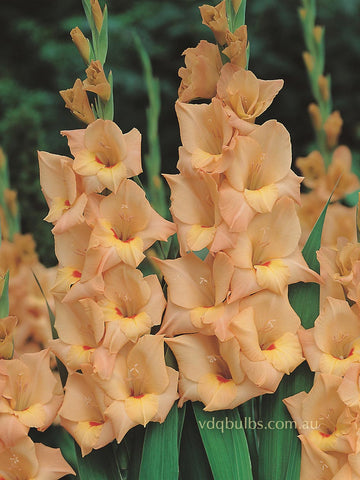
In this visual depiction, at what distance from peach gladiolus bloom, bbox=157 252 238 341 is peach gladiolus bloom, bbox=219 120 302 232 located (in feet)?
0.19

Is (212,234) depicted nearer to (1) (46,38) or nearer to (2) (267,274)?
(2) (267,274)

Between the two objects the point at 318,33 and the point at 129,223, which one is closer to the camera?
the point at 129,223

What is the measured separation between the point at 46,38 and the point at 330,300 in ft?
9.08

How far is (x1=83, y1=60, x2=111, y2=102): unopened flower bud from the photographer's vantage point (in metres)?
0.87

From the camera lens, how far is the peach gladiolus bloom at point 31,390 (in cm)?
89

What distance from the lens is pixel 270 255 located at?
2.95 feet

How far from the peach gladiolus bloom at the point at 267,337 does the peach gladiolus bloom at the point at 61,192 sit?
0.73 ft

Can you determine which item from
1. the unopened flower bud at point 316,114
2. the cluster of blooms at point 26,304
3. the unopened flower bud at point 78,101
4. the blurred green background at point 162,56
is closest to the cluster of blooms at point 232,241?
the unopened flower bud at point 78,101

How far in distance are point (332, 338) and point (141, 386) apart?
0.24m

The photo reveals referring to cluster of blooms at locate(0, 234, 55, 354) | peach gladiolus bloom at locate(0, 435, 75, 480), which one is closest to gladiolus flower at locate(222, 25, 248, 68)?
peach gladiolus bloom at locate(0, 435, 75, 480)

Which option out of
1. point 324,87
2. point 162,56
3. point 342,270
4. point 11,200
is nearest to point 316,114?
point 324,87

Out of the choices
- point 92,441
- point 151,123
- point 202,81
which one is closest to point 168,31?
point 151,123

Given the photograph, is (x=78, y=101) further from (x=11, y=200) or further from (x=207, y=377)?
(x=11, y=200)

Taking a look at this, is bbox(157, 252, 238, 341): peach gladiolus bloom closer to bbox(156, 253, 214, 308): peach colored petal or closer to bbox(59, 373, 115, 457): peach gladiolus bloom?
bbox(156, 253, 214, 308): peach colored petal
